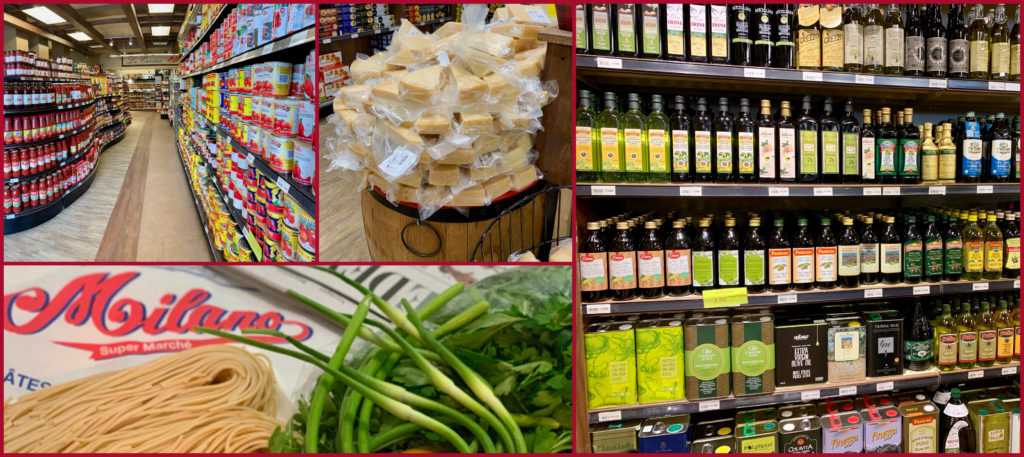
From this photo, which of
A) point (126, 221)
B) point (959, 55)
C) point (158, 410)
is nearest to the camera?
point (158, 410)

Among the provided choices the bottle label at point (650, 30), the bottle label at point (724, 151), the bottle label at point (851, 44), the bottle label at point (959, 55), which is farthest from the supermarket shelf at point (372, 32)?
the bottle label at point (959, 55)

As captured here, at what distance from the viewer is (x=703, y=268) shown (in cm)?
196

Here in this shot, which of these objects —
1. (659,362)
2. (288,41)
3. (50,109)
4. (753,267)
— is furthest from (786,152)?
(50,109)

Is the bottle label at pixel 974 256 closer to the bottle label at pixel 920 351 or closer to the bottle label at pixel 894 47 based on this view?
the bottle label at pixel 920 351

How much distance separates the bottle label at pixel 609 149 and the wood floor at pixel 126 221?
6.26 ft

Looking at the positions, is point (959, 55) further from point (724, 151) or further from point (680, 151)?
point (680, 151)

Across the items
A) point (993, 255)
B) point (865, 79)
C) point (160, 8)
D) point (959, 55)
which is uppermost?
point (160, 8)

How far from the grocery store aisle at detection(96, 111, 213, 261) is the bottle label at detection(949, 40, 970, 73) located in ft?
11.1

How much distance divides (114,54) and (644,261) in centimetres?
269

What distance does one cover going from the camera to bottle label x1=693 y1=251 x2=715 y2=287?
195 centimetres

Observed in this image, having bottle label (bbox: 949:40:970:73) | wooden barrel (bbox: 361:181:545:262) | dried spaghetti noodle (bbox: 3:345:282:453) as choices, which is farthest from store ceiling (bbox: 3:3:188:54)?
bottle label (bbox: 949:40:970:73)

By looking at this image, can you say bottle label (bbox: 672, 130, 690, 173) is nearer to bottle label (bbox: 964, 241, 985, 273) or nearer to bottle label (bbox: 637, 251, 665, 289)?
bottle label (bbox: 637, 251, 665, 289)

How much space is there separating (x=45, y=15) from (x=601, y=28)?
207 centimetres

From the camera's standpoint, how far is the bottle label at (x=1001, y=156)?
7.30ft
